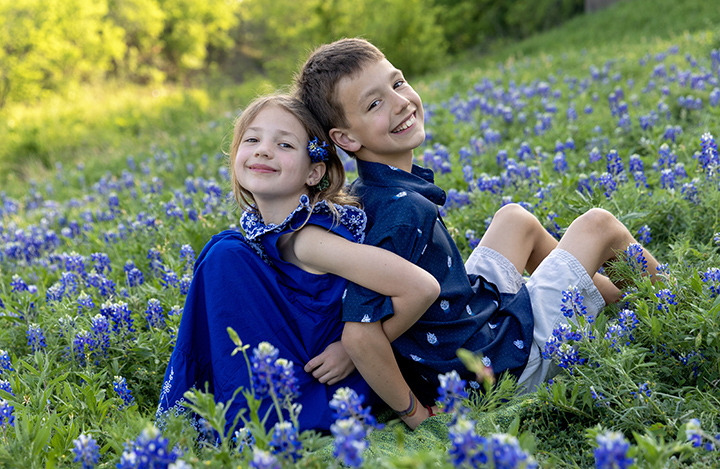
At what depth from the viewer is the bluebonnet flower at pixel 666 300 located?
2.31 m

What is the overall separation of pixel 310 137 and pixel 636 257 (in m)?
1.41

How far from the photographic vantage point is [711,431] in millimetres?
1927

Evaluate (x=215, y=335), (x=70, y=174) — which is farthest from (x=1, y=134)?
(x=215, y=335)

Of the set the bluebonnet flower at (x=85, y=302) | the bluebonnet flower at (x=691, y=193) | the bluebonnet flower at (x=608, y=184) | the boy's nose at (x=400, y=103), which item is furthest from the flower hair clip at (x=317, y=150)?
A: the bluebonnet flower at (x=691, y=193)

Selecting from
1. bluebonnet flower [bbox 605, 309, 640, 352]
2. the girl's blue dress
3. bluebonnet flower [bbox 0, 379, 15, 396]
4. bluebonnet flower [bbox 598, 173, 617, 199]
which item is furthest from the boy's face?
bluebonnet flower [bbox 0, 379, 15, 396]

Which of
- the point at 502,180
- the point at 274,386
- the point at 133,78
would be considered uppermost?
the point at 274,386

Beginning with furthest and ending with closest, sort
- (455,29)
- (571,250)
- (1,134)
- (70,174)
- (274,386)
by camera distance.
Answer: (455,29) < (1,134) < (70,174) < (571,250) < (274,386)

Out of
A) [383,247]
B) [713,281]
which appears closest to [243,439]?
[383,247]

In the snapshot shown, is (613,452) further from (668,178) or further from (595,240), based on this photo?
(668,178)

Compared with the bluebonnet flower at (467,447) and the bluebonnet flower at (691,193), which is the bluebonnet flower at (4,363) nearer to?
the bluebonnet flower at (467,447)

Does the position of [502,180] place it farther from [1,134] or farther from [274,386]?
[1,134]

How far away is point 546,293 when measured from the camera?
2588 mm

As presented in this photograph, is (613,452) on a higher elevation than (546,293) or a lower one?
higher

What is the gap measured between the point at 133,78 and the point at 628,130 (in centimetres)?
2558
